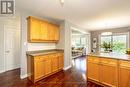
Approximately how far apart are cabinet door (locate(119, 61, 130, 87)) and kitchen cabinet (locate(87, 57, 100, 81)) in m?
0.68

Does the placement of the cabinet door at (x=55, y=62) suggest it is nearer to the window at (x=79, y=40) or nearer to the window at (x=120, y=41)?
the window at (x=120, y=41)

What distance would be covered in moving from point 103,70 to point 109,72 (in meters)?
0.19

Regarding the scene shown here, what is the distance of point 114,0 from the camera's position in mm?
2592

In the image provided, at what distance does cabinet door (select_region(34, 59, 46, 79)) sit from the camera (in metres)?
3.25

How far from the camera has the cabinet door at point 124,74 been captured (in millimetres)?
2394

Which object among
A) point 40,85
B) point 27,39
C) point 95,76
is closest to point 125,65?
point 95,76

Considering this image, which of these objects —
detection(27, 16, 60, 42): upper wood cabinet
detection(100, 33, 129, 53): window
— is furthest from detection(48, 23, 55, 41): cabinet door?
detection(100, 33, 129, 53): window

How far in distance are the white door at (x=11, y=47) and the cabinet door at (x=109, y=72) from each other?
13.9ft

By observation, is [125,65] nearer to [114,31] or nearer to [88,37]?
[114,31]

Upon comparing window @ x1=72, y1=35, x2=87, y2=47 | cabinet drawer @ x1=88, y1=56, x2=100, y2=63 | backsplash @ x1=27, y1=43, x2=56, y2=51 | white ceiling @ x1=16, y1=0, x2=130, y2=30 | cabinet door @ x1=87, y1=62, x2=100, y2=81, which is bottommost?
cabinet door @ x1=87, y1=62, x2=100, y2=81

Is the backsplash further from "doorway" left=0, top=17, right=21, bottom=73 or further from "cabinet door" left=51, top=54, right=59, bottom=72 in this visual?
"doorway" left=0, top=17, right=21, bottom=73

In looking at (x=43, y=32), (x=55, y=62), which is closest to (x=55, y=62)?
(x=55, y=62)

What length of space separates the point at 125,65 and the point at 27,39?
3365 millimetres

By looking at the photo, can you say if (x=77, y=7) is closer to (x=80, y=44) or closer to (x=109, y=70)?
(x=109, y=70)
